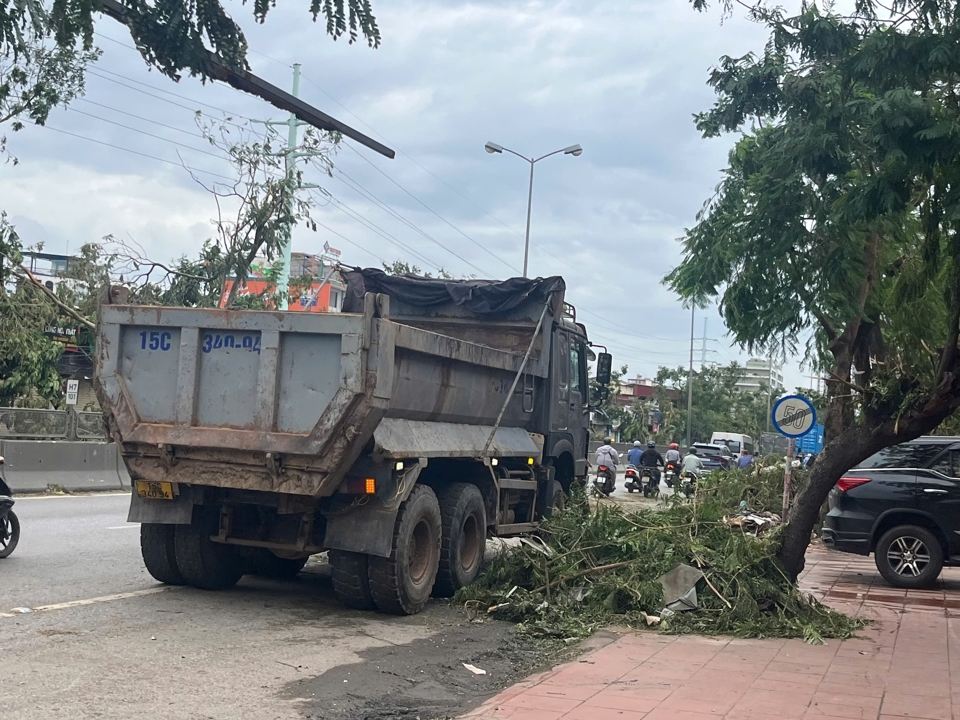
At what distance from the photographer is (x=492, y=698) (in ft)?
21.1

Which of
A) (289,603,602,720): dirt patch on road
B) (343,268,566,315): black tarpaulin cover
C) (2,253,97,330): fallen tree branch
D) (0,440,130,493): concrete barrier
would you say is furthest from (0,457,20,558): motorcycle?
(0,440,130,493): concrete barrier

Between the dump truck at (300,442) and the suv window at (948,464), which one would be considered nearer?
the dump truck at (300,442)

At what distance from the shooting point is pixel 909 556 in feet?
41.5

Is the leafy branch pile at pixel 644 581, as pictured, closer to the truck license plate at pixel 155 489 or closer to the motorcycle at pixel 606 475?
the truck license plate at pixel 155 489

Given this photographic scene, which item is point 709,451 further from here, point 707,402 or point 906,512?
point 707,402

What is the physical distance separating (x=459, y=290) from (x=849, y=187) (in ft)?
16.1

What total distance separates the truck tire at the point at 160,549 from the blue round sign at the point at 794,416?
318 inches

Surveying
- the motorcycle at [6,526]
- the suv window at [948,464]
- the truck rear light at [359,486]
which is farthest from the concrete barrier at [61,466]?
the suv window at [948,464]

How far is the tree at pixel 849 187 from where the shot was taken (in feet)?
24.8

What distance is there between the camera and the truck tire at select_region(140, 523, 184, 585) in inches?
370

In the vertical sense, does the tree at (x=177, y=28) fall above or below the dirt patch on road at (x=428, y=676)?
above

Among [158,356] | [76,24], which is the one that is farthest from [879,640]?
[76,24]

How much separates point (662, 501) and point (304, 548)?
13.8ft

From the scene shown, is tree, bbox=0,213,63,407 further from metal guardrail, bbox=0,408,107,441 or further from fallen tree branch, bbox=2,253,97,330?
metal guardrail, bbox=0,408,107,441
